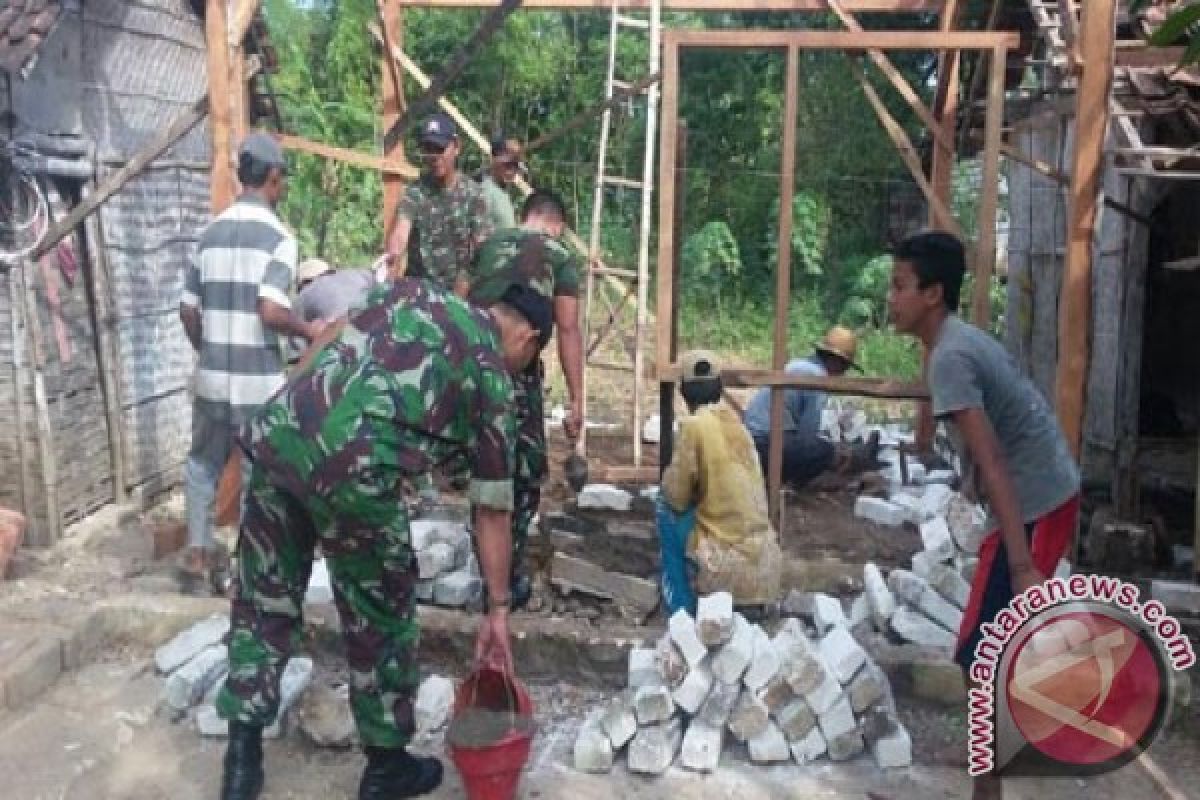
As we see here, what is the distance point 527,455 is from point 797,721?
1.68 m

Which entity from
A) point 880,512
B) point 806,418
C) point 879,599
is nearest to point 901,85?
point 806,418

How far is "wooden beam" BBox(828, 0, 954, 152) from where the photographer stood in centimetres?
635

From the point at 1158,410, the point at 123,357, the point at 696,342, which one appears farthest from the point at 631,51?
the point at 123,357

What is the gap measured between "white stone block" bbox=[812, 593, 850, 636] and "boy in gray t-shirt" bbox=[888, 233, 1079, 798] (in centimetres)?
112

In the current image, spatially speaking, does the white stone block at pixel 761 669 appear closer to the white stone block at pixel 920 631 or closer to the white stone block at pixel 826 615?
the white stone block at pixel 826 615

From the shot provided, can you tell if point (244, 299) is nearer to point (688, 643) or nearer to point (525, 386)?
point (525, 386)

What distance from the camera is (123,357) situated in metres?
6.73

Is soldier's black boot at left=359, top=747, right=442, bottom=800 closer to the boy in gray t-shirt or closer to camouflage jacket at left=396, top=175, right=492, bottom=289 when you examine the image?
the boy in gray t-shirt

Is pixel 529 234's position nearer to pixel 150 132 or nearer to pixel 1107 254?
pixel 150 132

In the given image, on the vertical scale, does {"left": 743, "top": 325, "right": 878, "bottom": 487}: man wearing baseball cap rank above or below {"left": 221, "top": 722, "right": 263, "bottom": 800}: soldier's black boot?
above

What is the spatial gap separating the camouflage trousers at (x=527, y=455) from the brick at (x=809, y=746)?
1558 mm

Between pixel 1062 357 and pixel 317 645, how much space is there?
3310 millimetres

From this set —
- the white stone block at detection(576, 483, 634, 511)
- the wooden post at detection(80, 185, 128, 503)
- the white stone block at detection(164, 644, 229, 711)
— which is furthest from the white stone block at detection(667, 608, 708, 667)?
the wooden post at detection(80, 185, 128, 503)

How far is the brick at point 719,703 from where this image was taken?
3891mm
